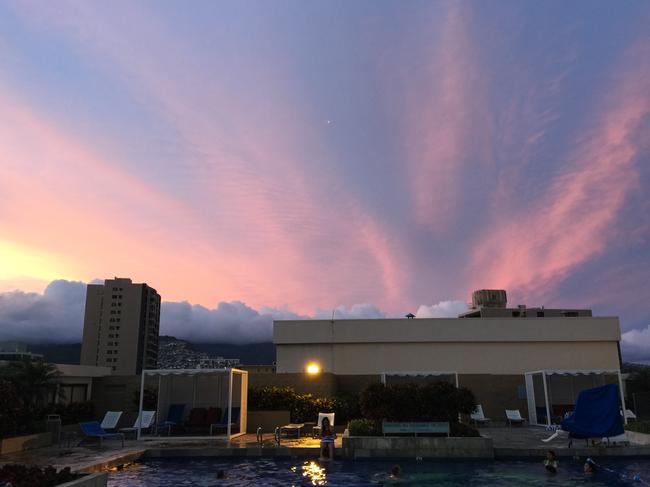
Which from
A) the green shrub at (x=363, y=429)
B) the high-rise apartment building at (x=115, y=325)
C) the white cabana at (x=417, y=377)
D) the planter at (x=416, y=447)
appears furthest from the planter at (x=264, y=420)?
the high-rise apartment building at (x=115, y=325)

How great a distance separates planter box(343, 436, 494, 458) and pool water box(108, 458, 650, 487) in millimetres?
421

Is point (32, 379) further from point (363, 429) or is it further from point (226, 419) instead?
point (363, 429)

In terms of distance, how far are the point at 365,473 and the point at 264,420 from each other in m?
8.69

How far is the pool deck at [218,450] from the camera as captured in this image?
49.5ft

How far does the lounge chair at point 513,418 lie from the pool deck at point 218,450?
214 inches

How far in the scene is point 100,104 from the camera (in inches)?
728

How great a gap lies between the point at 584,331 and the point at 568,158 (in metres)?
15.7

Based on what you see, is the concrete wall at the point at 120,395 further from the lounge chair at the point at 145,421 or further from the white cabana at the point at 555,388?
the white cabana at the point at 555,388

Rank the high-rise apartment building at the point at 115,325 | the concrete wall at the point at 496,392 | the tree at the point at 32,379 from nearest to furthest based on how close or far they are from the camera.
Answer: the tree at the point at 32,379, the concrete wall at the point at 496,392, the high-rise apartment building at the point at 115,325

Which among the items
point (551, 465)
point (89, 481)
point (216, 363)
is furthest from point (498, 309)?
point (89, 481)

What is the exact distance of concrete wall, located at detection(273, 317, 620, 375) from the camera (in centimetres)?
3312

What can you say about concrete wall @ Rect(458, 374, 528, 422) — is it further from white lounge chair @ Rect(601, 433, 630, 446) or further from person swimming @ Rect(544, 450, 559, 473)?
person swimming @ Rect(544, 450, 559, 473)

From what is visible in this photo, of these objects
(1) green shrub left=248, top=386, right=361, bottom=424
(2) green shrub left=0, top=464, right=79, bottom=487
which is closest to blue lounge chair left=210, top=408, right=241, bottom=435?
(1) green shrub left=248, top=386, right=361, bottom=424

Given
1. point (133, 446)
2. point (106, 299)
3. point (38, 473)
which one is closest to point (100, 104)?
point (133, 446)
